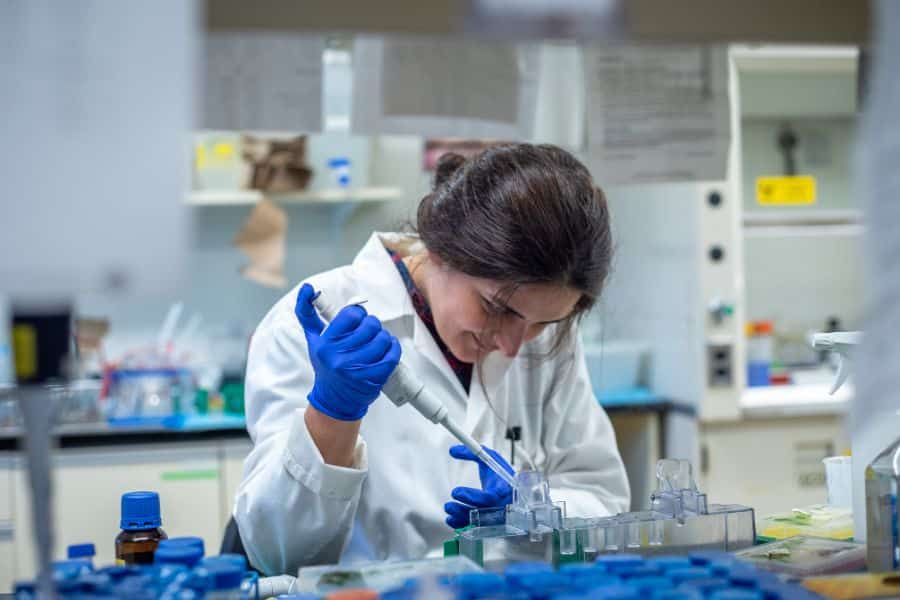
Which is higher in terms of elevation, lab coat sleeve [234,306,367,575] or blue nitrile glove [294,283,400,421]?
blue nitrile glove [294,283,400,421]

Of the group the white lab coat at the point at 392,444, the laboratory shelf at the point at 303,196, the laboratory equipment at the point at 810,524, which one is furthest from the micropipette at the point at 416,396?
the laboratory shelf at the point at 303,196

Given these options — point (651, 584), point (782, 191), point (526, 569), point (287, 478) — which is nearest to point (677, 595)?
point (651, 584)

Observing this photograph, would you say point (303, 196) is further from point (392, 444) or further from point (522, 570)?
point (522, 570)

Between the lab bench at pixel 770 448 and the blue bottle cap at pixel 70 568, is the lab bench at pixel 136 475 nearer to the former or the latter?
the lab bench at pixel 770 448

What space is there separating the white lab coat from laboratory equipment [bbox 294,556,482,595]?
0.43 meters

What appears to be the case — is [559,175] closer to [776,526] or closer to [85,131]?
[776,526]

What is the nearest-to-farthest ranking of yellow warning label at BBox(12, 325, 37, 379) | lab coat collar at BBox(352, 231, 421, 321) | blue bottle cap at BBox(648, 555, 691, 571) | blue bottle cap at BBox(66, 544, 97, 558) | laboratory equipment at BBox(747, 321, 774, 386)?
yellow warning label at BBox(12, 325, 37, 379) → blue bottle cap at BBox(648, 555, 691, 571) → blue bottle cap at BBox(66, 544, 97, 558) → lab coat collar at BBox(352, 231, 421, 321) → laboratory equipment at BBox(747, 321, 774, 386)

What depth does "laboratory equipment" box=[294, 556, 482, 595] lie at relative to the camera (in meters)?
0.81

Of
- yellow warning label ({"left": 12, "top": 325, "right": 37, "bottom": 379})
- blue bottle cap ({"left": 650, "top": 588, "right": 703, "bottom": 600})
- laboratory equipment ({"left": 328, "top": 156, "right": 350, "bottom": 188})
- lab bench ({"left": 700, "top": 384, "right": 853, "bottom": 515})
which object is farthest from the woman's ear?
laboratory equipment ({"left": 328, "top": 156, "right": 350, "bottom": 188})

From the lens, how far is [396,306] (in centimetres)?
157

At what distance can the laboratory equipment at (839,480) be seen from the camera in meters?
1.23

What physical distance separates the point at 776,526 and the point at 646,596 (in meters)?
0.52

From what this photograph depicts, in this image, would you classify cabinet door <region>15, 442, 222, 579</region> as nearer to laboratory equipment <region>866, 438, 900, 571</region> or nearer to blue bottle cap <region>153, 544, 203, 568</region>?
blue bottle cap <region>153, 544, 203, 568</region>

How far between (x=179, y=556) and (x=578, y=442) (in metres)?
0.95
